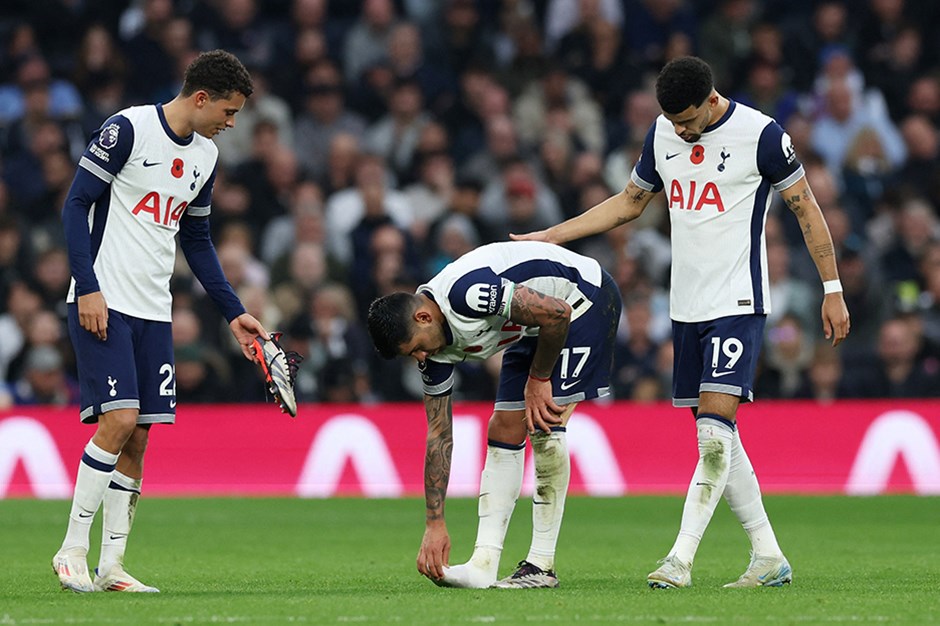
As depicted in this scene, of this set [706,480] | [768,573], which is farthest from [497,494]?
[768,573]

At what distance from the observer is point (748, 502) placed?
8.36 meters

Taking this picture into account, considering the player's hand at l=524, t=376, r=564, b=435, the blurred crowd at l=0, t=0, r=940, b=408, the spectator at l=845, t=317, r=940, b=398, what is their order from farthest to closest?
the blurred crowd at l=0, t=0, r=940, b=408 < the spectator at l=845, t=317, r=940, b=398 < the player's hand at l=524, t=376, r=564, b=435

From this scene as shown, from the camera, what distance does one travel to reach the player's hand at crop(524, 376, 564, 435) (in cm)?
786

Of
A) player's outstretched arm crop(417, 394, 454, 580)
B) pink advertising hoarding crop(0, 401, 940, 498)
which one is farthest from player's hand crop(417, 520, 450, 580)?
pink advertising hoarding crop(0, 401, 940, 498)

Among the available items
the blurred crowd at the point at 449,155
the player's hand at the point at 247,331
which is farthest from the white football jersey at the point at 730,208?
the blurred crowd at the point at 449,155

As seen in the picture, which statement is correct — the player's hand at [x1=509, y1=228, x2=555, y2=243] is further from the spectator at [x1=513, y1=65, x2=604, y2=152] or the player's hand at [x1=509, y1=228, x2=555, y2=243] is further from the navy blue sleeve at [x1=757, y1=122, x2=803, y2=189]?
the spectator at [x1=513, y1=65, x2=604, y2=152]

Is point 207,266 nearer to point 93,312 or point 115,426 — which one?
point 93,312

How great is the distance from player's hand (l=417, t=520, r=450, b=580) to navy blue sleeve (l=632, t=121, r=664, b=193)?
215cm

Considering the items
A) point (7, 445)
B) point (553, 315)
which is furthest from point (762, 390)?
point (553, 315)

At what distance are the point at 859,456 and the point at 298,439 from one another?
5144mm

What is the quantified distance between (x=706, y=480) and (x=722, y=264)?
1.07 metres

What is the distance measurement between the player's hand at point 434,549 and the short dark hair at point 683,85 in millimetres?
2287

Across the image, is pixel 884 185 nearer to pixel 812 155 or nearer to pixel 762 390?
pixel 812 155

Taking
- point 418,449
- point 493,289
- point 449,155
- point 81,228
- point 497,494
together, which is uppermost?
point 449,155
